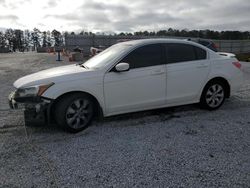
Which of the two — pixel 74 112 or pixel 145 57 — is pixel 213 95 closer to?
pixel 145 57

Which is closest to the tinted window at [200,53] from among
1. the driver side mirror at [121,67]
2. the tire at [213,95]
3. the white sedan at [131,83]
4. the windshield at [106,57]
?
the white sedan at [131,83]

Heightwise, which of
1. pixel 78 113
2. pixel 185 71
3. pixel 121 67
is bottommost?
pixel 78 113

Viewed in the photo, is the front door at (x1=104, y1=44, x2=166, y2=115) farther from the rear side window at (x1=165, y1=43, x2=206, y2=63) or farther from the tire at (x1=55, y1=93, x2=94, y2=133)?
the tire at (x1=55, y1=93, x2=94, y2=133)

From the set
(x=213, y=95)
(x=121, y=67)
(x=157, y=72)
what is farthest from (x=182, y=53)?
(x=121, y=67)

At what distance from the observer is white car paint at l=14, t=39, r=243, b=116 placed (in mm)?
4320

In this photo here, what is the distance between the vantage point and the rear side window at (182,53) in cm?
504

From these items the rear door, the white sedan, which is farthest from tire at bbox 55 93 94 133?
the rear door

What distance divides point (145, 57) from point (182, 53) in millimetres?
875

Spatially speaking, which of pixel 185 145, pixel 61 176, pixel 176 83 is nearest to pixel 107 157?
pixel 61 176

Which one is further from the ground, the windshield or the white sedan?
the windshield

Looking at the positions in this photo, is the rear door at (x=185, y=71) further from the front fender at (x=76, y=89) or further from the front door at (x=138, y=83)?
the front fender at (x=76, y=89)

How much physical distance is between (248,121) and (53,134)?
144 inches

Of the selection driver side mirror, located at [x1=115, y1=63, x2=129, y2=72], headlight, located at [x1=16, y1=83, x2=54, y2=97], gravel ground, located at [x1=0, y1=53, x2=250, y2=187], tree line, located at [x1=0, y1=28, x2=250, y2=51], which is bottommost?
gravel ground, located at [x1=0, y1=53, x2=250, y2=187]

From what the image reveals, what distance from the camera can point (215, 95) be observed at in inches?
216
